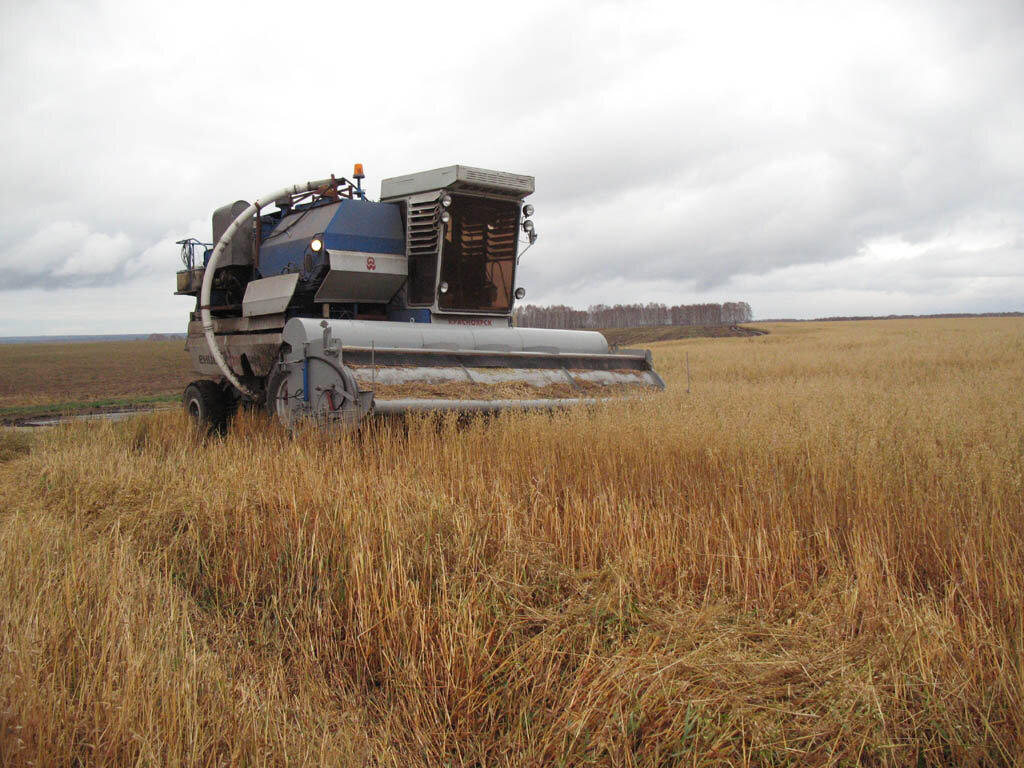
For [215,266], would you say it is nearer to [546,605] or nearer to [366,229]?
[366,229]

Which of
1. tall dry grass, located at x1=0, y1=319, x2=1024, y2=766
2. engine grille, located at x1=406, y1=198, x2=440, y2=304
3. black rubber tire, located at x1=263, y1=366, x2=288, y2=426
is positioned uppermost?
engine grille, located at x1=406, y1=198, x2=440, y2=304

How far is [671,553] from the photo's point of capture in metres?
3.45

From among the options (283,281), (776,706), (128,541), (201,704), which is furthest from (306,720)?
(283,281)

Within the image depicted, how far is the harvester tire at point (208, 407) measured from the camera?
9.54 metres

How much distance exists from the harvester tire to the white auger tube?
→ 1.50ft

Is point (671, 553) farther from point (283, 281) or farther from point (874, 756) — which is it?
point (283, 281)

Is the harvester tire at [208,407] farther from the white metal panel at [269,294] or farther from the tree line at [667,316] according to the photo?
the tree line at [667,316]

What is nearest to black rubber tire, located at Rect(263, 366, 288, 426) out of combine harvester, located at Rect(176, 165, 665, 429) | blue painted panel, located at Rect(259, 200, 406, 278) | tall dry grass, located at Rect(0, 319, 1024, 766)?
combine harvester, located at Rect(176, 165, 665, 429)

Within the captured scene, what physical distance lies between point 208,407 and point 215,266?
1.80 meters

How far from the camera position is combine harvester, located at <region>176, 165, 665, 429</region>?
6.95m

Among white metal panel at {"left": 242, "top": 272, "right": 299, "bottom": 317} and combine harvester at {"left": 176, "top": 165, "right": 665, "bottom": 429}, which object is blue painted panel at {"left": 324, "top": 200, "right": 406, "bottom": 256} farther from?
white metal panel at {"left": 242, "top": 272, "right": 299, "bottom": 317}

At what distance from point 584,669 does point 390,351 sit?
4769mm

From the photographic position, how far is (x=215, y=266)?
31.0ft

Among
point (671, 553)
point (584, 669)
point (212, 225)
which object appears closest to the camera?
point (584, 669)
